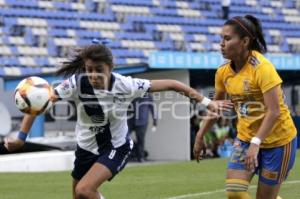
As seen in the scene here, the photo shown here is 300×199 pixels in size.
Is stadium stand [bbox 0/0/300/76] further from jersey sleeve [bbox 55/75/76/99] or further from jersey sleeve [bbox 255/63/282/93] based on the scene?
jersey sleeve [bbox 255/63/282/93]

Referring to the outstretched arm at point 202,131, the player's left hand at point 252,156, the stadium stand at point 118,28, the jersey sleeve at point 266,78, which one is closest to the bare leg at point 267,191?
the player's left hand at point 252,156

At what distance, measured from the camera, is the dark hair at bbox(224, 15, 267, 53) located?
257 inches

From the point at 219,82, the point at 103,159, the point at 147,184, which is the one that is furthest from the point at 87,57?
the point at 147,184

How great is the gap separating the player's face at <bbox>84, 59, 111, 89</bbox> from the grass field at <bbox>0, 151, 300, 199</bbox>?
3856 millimetres

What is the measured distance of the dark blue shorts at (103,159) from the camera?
7.17 metres

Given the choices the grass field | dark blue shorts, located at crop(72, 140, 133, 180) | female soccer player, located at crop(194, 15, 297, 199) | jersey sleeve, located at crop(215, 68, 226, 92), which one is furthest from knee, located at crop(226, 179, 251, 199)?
the grass field

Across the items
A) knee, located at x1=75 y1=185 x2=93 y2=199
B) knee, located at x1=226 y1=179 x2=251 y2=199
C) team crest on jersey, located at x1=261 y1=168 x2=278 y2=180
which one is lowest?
knee, located at x1=75 y1=185 x2=93 y2=199

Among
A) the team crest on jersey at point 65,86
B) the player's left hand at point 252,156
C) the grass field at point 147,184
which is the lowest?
the grass field at point 147,184

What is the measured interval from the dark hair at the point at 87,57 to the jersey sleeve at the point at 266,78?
1348 millimetres

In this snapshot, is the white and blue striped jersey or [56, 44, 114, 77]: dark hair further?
the white and blue striped jersey

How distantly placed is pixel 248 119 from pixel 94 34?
1694 centimetres

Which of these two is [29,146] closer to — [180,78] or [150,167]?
[150,167]

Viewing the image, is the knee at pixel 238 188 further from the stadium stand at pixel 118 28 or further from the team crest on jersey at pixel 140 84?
the stadium stand at pixel 118 28

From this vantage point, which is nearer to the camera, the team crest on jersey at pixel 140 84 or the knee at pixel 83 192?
the knee at pixel 83 192
